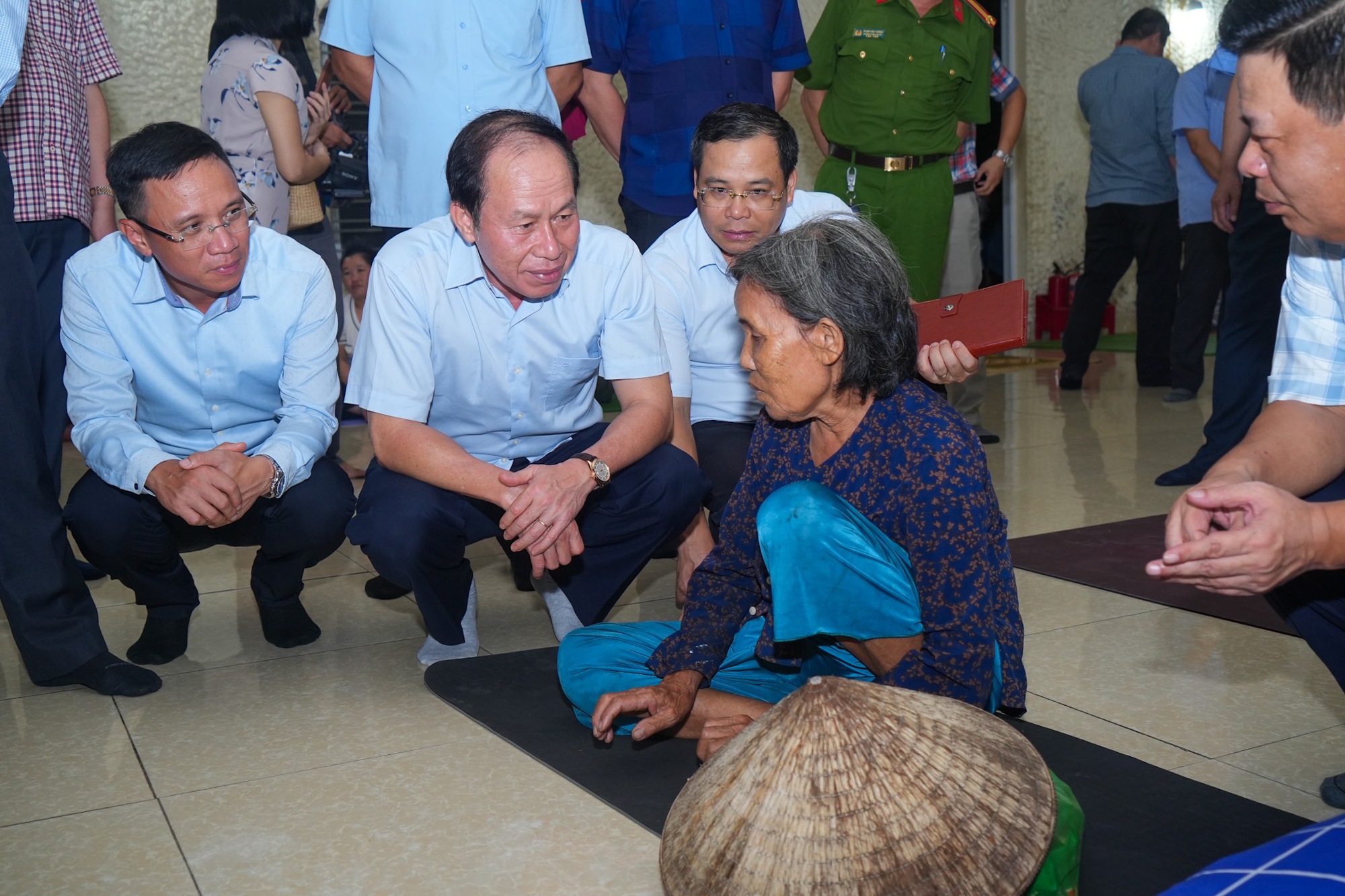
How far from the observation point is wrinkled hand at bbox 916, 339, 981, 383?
202cm

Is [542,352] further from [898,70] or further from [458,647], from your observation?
[898,70]

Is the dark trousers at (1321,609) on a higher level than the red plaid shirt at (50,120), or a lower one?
lower

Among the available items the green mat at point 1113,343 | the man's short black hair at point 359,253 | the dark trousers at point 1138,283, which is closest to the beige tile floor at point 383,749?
the man's short black hair at point 359,253

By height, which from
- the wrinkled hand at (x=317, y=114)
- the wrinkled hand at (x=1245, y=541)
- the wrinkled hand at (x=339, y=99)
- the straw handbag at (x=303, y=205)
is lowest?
the wrinkled hand at (x=1245, y=541)

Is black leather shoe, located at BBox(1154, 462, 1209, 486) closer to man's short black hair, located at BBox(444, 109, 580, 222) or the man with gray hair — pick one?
the man with gray hair

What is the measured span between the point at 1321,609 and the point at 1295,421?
0.25 m

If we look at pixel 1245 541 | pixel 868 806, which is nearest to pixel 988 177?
pixel 1245 541

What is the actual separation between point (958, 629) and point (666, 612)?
1221 mm

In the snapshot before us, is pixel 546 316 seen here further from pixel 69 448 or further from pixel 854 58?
pixel 69 448

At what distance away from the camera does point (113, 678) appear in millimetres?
2193

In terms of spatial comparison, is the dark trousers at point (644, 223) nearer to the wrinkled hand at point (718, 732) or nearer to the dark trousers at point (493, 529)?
the dark trousers at point (493, 529)

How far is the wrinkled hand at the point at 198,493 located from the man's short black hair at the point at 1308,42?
5.67 ft

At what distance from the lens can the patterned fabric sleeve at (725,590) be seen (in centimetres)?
175

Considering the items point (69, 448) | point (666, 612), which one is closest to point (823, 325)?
point (666, 612)
